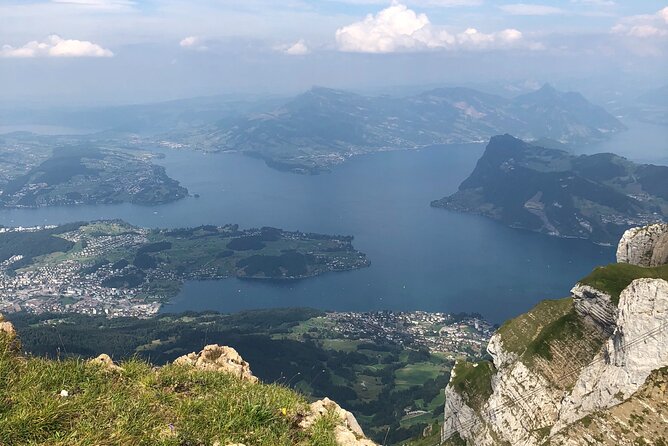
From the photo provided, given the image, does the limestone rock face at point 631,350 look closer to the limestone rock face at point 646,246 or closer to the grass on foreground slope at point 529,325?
the grass on foreground slope at point 529,325

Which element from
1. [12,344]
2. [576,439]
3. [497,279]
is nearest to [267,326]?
[497,279]

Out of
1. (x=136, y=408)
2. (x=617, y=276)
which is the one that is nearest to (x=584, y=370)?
(x=617, y=276)

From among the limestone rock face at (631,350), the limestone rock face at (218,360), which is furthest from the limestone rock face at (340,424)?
the limestone rock face at (631,350)

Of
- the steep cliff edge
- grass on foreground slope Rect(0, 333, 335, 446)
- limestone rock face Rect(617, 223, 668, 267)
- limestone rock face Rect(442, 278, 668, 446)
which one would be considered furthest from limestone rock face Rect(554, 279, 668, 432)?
grass on foreground slope Rect(0, 333, 335, 446)

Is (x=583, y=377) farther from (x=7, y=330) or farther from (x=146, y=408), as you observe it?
(x=7, y=330)

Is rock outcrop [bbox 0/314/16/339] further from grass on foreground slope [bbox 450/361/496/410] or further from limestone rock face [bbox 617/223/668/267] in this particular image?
limestone rock face [bbox 617/223/668/267]

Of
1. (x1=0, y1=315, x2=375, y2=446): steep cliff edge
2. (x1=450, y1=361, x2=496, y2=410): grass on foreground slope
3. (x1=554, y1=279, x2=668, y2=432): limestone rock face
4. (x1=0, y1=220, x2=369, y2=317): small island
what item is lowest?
(x1=0, y1=220, x2=369, y2=317): small island
